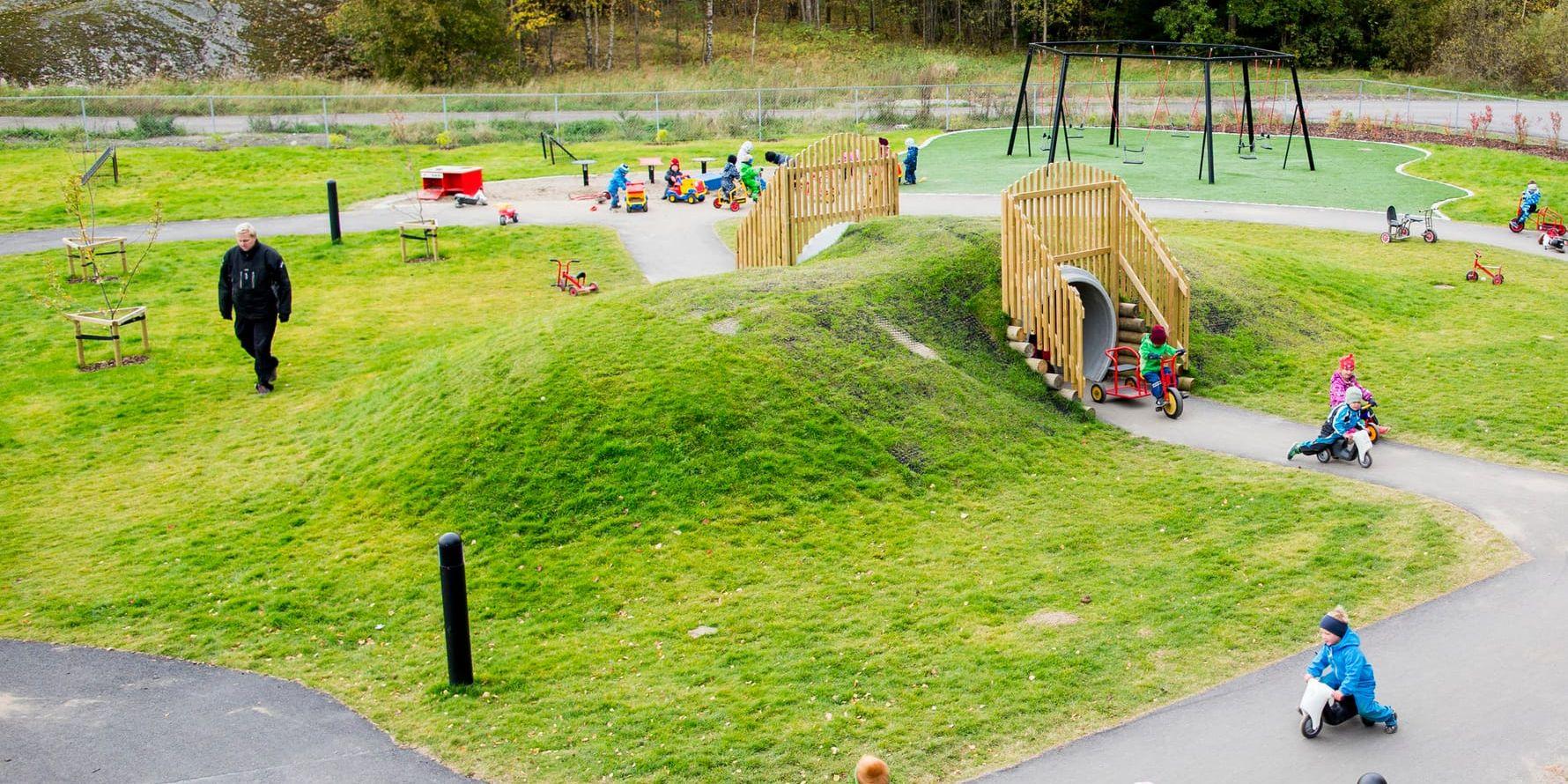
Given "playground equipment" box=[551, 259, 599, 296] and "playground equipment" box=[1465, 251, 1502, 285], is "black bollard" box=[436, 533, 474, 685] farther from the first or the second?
"playground equipment" box=[1465, 251, 1502, 285]

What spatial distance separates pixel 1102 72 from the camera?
68562 millimetres

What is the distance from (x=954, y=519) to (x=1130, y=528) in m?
1.76

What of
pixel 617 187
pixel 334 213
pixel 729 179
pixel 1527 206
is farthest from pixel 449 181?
pixel 1527 206

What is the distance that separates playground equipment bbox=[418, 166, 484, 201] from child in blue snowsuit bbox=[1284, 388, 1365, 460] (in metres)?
23.1

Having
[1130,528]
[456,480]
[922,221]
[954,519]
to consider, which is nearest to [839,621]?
[954,519]

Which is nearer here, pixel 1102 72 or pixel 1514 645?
pixel 1514 645

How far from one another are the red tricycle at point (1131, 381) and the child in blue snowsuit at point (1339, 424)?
2.07 meters

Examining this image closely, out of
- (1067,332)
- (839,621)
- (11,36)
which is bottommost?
(839,621)

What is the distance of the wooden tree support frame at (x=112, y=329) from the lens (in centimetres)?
2111

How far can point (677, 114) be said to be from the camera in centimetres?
4944

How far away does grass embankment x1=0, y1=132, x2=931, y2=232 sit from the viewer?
32.9 metres

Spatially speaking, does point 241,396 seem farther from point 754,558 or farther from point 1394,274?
A: point 1394,274

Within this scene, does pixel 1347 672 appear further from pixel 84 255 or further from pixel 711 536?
pixel 84 255

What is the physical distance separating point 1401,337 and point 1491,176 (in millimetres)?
17733
